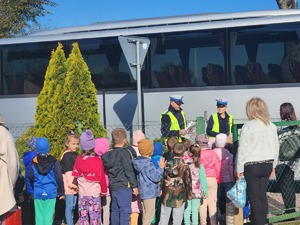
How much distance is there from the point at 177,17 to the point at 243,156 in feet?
25.8

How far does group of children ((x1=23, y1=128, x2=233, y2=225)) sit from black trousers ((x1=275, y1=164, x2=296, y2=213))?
4.01ft

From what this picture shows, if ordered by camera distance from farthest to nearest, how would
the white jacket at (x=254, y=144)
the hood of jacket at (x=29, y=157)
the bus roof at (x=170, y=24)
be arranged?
the bus roof at (x=170, y=24), the hood of jacket at (x=29, y=157), the white jacket at (x=254, y=144)

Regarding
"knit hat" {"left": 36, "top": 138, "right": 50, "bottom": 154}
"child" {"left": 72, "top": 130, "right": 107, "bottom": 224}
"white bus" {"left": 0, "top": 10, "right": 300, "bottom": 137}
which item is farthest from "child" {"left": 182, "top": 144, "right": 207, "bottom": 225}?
"white bus" {"left": 0, "top": 10, "right": 300, "bottom": 137}

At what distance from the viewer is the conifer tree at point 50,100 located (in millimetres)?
10391

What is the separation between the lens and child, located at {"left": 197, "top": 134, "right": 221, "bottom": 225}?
8.66 m

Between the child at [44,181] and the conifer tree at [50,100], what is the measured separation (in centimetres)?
226

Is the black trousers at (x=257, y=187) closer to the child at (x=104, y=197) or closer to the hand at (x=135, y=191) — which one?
the hand at (x=135, y=191)

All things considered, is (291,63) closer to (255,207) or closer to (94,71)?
(94,71)

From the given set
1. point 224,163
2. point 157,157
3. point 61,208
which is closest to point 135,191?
point 157,157

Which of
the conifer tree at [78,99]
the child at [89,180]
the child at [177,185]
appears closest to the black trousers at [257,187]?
the child at [177,185]

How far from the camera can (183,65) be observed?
1352 cm

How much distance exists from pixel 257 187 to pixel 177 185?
3.60 feet

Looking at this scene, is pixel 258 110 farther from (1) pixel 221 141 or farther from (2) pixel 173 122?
(2) pixel 173 122

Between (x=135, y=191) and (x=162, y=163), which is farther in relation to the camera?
(x=162, y=163)
